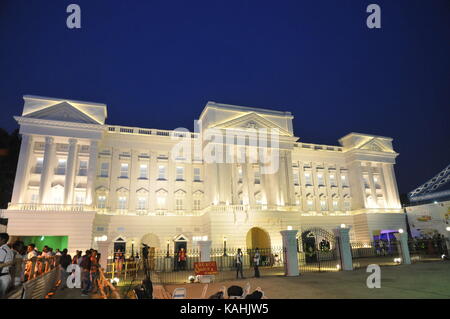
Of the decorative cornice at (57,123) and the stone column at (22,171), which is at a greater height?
the decorative cornice at (57,123)

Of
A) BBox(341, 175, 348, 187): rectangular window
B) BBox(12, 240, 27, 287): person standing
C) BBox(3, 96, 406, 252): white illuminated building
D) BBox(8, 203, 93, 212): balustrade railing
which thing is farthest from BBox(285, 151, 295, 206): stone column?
BBox(12, 240, 27, 287): person standing

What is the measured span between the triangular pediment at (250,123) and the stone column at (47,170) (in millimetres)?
17506

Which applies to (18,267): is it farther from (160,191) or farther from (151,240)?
(160,191)

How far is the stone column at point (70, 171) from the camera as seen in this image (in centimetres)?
2886

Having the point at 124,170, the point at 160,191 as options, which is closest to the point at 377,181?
the point at 160,191

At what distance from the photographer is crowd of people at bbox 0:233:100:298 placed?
7.18 meters

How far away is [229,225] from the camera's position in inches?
1182

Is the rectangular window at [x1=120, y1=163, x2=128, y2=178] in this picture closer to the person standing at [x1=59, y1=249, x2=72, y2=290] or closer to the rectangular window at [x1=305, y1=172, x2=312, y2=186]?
the person standing at [x1=59, y1=249, x2=72, y2=290]

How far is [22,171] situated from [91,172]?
624 cm

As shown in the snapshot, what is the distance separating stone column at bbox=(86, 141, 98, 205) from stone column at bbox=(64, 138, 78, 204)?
1.52m

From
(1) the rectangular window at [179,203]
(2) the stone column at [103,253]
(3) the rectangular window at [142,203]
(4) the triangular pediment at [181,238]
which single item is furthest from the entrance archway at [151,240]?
(2) the stone column at [103,253]

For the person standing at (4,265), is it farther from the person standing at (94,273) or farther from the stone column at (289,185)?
the stone column at (289,185)

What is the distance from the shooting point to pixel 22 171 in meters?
28.4
